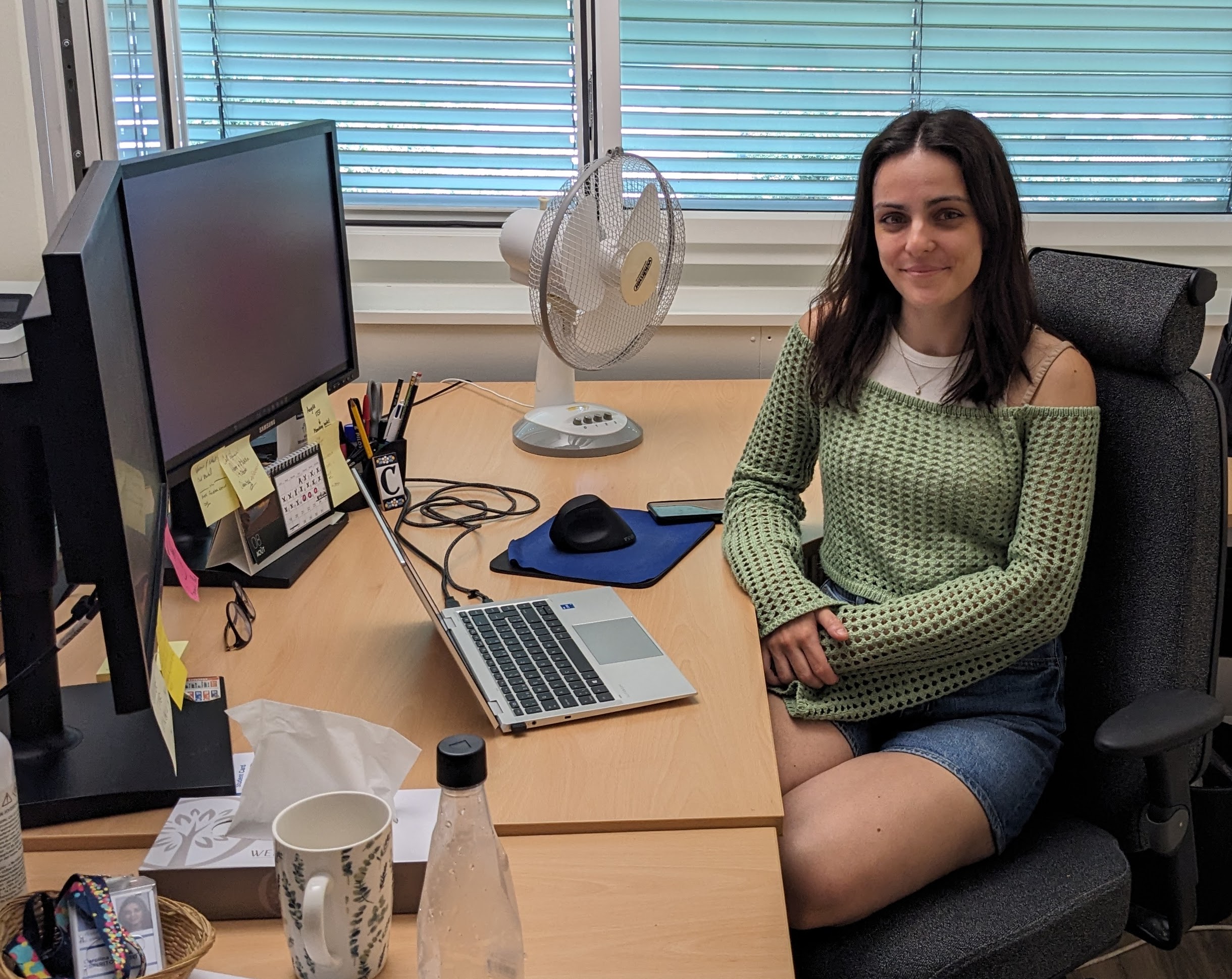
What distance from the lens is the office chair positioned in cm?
115

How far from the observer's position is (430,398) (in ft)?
7.20

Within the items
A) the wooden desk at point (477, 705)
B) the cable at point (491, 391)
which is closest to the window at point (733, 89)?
the cable at point (491, 391)

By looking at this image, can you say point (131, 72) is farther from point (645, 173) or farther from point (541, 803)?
point (541, 803)

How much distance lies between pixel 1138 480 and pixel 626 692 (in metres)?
0.61

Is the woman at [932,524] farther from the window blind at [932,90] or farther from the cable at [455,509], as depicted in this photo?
the window blind at [932,90]

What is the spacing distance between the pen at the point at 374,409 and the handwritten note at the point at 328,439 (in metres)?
0.16

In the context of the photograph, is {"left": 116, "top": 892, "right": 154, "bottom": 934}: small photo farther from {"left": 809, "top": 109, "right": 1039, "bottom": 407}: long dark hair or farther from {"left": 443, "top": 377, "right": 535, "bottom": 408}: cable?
{"left": 443, "top": 377, "right": 535, "bottom": 408}: cable

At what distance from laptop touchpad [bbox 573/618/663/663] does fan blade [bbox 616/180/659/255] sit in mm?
698

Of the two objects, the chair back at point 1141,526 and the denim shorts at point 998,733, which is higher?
the chair back at point 1141,526

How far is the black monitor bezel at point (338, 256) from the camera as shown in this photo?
1.22 meters

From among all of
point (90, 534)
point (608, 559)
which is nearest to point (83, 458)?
point (90, 534)

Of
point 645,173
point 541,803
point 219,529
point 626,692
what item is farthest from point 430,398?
point 541,803

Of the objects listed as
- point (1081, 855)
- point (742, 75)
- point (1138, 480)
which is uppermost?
point (742, 75)

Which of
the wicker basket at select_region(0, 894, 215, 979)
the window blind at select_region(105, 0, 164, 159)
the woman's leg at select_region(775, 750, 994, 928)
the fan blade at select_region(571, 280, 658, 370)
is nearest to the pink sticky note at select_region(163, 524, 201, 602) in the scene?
the wicker basket at select_region(0, 894, 215, 979)
